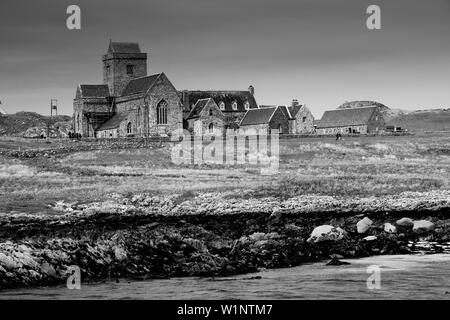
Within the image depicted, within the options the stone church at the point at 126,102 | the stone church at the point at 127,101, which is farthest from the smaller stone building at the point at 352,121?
the stone church at the point at 126,102

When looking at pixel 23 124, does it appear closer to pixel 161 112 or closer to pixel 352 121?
pixel 161 112

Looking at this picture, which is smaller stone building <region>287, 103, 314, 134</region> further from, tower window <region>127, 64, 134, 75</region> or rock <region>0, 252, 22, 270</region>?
rock <region>0, 252, 22, 270</region>

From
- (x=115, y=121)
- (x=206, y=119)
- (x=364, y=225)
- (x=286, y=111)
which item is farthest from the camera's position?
(x=286, y=111)

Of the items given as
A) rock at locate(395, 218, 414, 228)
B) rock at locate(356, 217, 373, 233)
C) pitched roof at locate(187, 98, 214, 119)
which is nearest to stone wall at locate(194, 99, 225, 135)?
pitched roof at locate(187, 98, 214, 119)

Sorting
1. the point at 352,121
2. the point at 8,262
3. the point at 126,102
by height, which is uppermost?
the point at 126,102

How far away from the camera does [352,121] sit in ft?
265

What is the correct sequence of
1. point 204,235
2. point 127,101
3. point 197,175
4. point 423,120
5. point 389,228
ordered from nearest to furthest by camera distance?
point 204,235 → point 389,228 → point 197,175 → point 127,101 → point 423,120

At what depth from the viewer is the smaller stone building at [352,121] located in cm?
7919

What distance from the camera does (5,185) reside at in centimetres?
2891

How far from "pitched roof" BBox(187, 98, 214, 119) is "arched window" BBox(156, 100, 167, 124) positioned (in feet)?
21.8

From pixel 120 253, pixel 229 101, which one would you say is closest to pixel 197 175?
pixel 120 253

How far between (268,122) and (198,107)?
7697 millimetres
